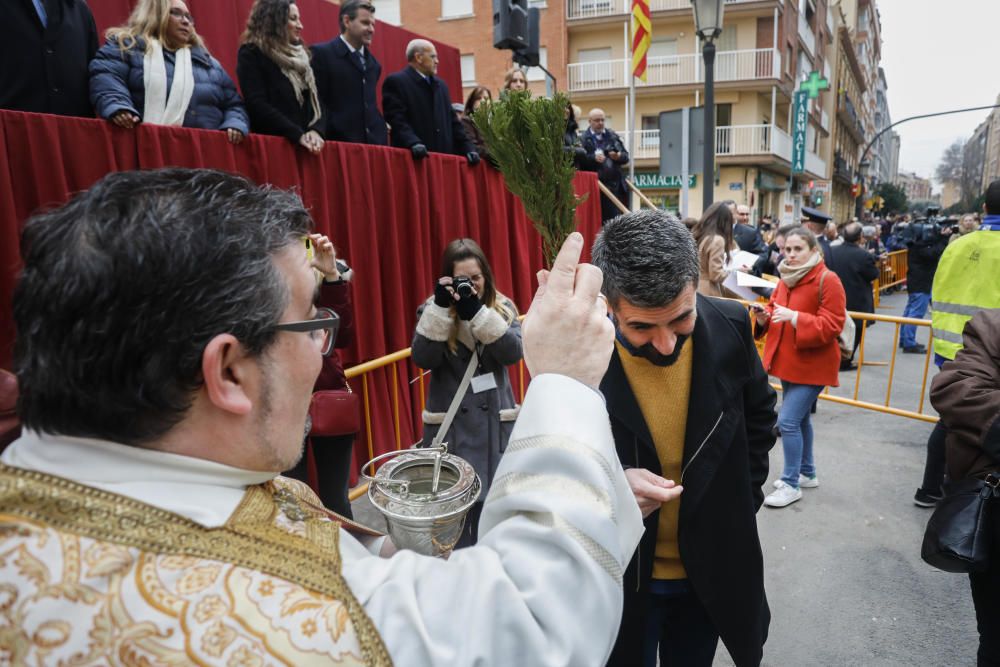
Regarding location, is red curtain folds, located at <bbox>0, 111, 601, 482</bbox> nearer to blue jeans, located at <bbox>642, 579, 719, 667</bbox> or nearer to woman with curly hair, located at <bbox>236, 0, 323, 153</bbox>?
woman with curly hair, located at <bbox>236, 0, 323, 153</bbox>

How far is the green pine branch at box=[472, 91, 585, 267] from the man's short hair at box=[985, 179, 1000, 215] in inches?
151

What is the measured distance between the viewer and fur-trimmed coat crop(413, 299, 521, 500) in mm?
2959

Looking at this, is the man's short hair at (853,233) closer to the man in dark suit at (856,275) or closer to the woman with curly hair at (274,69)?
the man in dark suit at (856,275)

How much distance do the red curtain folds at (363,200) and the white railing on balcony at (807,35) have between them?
99.7 ft

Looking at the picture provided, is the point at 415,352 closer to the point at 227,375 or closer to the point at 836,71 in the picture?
the point at 227,375

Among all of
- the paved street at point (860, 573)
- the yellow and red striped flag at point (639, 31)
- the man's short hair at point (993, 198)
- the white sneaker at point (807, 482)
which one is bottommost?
the paved street at point (860, 573)

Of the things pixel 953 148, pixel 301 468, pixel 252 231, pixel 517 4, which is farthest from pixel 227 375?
pixel 953 148

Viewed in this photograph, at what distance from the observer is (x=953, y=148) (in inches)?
3725

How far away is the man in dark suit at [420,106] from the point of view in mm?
4914

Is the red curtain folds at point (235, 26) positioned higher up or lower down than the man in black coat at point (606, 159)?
higher up

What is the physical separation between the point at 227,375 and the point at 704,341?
158 cm

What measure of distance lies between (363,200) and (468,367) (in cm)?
186

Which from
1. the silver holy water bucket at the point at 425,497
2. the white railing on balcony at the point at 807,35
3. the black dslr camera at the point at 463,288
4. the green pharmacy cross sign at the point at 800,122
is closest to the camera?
the silver holy water bucket at the point at 425,497

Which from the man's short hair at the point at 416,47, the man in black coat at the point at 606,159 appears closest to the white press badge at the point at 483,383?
the man's short hair at the point at 416,47
